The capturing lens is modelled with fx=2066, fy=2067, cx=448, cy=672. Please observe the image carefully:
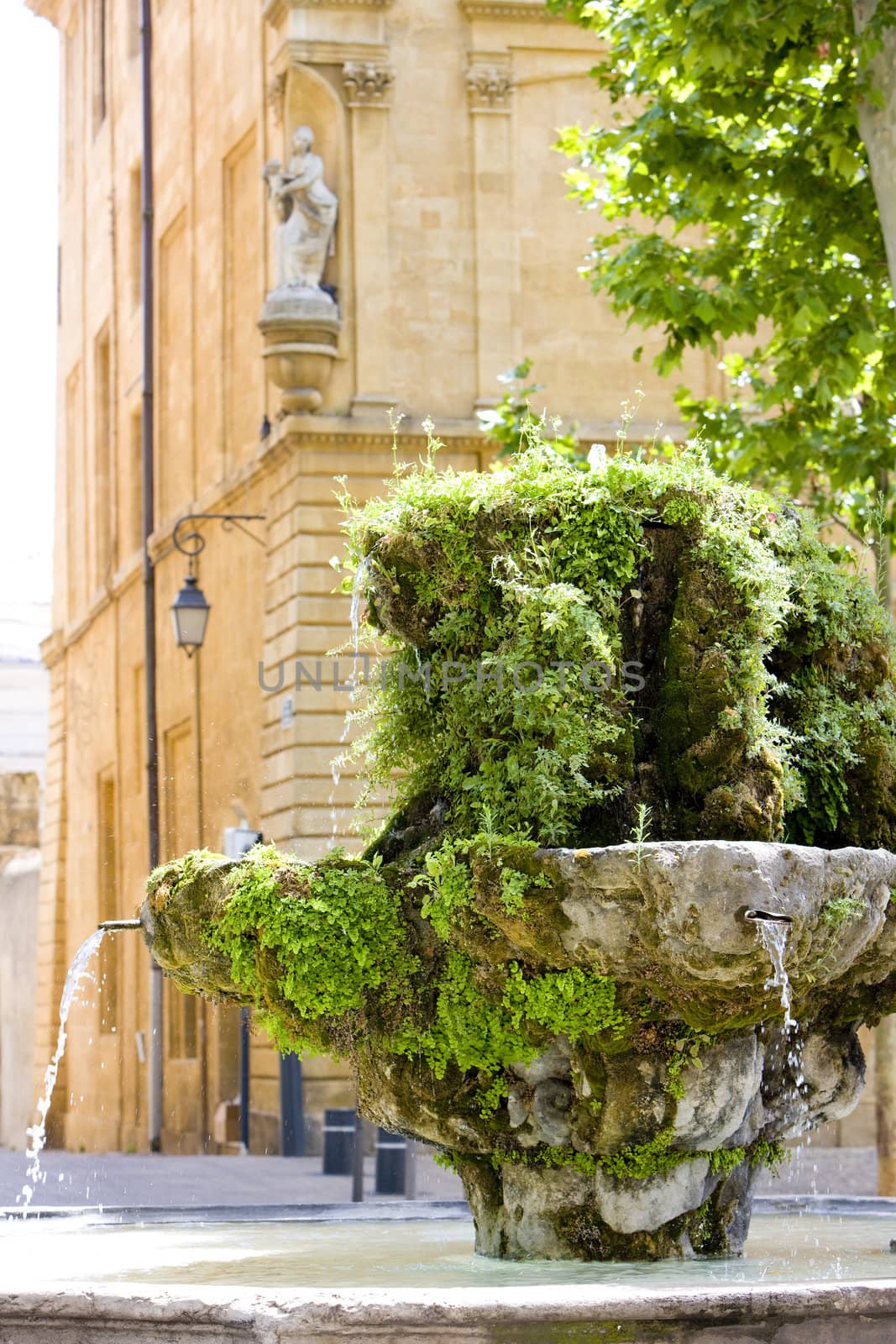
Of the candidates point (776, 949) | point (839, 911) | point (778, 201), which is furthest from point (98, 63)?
point (776, 949)

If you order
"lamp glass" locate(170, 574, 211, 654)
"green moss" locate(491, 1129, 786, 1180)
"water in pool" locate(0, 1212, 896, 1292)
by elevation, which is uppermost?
"lamp glass" locate(170, 574, 211, 654)

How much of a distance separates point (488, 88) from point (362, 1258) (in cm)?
1577

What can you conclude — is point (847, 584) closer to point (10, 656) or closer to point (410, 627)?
point (410, 627)

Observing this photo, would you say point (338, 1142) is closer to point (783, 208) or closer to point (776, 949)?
point (783, 208)

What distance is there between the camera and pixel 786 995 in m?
5.71

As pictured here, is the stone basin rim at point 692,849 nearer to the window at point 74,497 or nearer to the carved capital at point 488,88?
the carved capital at point 488,88

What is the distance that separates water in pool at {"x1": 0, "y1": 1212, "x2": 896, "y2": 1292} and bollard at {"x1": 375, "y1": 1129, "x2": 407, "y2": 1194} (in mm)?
3981

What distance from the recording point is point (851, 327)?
12969 mm

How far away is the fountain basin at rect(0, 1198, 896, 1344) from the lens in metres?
4.86

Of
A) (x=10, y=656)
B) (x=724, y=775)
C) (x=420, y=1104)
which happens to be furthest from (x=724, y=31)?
(x=10, y=656)

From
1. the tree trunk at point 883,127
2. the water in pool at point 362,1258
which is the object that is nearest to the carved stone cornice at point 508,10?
the tree trunk at point 883,127

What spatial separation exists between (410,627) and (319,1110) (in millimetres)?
12019

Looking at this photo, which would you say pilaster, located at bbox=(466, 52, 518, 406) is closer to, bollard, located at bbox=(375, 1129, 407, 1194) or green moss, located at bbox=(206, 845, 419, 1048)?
bollard, located at bbox=(375, 1129, 407, 1194)

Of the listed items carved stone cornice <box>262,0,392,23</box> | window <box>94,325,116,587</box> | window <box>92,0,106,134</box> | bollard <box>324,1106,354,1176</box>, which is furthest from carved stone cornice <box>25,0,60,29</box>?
bollard <box>324,1106,354,1176</box>
